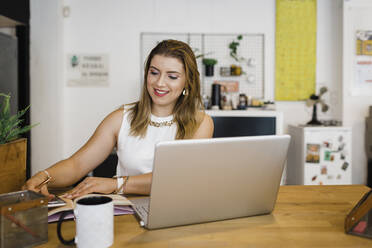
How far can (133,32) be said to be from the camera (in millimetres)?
3477

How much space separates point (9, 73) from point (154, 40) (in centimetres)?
153

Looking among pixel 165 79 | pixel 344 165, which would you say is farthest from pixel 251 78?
pixel 165 79

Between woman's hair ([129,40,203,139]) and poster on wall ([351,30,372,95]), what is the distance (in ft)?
8.47

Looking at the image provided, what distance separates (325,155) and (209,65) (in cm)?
153

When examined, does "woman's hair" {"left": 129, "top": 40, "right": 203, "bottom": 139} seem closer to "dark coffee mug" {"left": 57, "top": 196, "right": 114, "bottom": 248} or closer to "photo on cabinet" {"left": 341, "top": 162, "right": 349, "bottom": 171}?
"dark coffee mug" {"left": 57, "top": 196, "right": 114, "bottom": 248}

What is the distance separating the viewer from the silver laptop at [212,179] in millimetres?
739

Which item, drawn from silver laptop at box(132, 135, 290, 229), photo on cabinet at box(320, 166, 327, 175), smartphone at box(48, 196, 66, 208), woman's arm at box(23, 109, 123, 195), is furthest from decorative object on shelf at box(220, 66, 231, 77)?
smartphone at box(48, 196, 66, 208)

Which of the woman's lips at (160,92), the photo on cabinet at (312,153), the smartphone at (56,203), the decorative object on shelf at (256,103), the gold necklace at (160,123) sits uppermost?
the decorative object on shelf at (256,103)

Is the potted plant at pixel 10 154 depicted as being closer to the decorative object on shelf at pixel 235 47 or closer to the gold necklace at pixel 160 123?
the gold necklace at pixel 160 123

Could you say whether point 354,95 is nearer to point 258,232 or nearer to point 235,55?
point 235,55

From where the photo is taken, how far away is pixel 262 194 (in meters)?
0.89

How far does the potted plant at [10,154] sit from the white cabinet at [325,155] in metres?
2.71

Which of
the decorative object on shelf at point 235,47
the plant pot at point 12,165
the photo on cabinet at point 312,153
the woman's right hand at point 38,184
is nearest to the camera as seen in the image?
the plant pot at point 12,165

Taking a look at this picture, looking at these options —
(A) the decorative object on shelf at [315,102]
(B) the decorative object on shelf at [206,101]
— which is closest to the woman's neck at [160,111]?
(B) the decorative object on shelf at [206,101]
